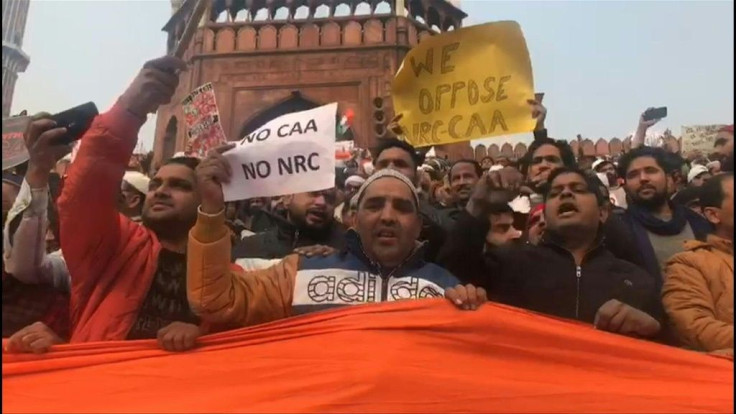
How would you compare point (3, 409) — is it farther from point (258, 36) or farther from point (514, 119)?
point (258, 36)

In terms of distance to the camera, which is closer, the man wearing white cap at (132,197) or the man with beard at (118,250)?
the man with beard at (118,250)

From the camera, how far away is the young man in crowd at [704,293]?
2.30 meters

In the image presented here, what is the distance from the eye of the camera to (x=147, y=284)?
8.05ft

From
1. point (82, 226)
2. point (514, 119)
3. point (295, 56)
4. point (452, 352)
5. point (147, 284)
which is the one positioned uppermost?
point (295, 56)

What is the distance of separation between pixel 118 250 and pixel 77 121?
463 millimetres

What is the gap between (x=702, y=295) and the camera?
8.07 ft

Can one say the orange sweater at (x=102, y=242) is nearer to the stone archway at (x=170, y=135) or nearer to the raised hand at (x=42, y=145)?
the raised hand at (x=42, y=145)

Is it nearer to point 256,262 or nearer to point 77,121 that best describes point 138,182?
point 256,262

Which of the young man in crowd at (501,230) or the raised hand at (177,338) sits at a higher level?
the young man in crowd at (501,230)

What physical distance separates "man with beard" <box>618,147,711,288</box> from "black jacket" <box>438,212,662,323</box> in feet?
A: 1.83

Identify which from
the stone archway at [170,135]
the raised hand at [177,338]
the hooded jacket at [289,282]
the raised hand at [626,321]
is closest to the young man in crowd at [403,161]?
the hooded jacket at [289,282]

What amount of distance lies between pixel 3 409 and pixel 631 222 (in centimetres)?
276

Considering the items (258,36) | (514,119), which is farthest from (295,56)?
(514,119)

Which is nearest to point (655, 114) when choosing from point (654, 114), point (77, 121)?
point (654, 114)
